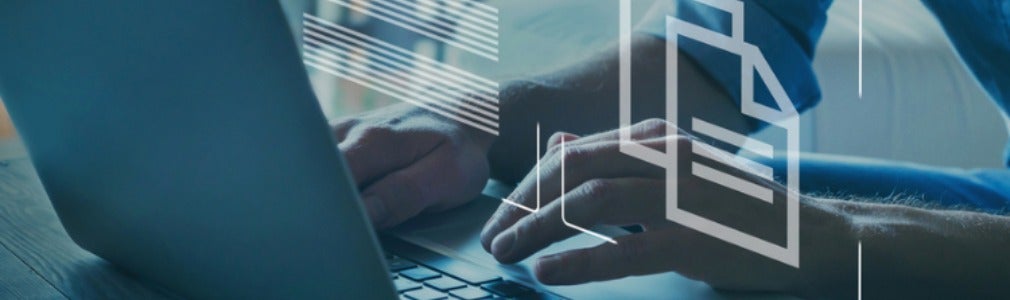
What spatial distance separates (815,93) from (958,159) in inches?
24.7

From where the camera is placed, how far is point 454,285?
41 centimetres

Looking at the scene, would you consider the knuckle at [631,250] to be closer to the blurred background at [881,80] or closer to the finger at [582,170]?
the finger at [582,170]

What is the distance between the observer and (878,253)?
0.48 meters

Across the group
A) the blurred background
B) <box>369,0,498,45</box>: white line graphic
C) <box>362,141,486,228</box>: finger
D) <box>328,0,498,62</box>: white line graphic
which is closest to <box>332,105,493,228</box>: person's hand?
<box>362,141,486,228</box>: finger

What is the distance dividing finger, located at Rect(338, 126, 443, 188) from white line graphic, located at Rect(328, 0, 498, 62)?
1.18 m

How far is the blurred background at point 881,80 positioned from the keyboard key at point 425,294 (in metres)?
0.90

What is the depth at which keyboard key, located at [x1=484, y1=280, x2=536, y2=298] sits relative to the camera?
15.5 inches

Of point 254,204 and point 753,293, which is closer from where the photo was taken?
point 254,204

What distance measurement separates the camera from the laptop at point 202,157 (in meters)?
0.26

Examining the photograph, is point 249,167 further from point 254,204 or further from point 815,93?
point 815,93

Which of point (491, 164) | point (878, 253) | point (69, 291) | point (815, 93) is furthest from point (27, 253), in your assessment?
point (815, 93)

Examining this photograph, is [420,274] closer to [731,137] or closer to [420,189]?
[420,189]

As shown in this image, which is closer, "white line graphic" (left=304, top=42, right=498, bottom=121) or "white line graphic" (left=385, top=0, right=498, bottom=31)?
"white line graphic" (left=304, top=42, right=498, bottom=121)

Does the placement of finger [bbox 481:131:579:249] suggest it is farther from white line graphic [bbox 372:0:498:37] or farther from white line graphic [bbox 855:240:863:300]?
white line graphic [bbox 372:0:498:37]
